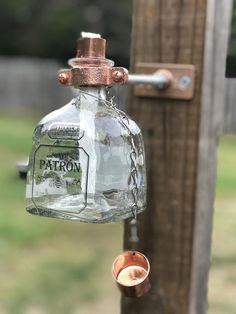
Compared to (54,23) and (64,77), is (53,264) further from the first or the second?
(54,23)

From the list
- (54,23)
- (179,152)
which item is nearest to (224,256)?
(179,152)

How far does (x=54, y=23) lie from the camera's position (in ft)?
58.9

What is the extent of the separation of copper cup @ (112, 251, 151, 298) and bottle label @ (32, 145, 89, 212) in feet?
0.65

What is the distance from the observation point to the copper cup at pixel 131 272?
1.42 m

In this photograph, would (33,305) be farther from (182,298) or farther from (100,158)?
(100,158)

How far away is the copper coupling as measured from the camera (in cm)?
131

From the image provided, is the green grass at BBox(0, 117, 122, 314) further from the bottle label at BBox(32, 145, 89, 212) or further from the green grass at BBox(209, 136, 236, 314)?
the bottle label at BBox(32, 145, 89, 212)

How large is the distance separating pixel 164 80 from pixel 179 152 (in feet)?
0.51

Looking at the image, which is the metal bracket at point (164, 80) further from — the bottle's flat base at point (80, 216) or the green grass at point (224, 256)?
the green grass at point (224, 256)

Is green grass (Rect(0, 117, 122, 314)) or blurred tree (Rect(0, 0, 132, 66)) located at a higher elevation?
blurred tree (Rect(0, 0, 132, 66))

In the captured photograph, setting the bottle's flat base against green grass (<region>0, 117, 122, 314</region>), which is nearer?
the bottle's flat base

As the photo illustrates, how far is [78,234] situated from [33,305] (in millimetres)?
1300

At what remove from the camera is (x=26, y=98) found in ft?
45.6

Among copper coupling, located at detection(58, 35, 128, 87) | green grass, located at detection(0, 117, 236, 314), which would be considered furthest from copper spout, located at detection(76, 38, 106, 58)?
green grass, located at detection(0, 117, 236, 314)
